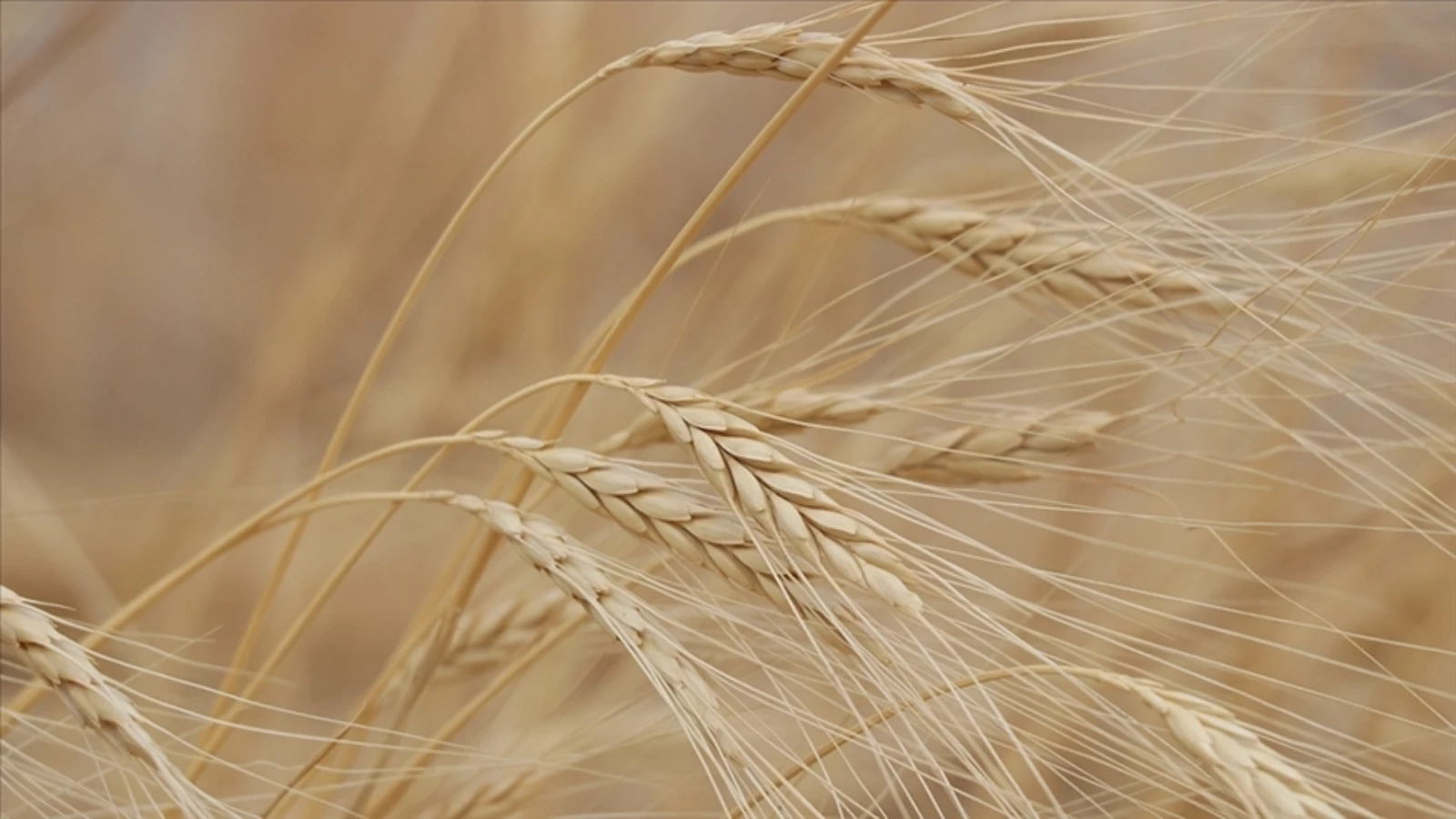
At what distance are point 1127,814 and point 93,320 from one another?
1.46 meters

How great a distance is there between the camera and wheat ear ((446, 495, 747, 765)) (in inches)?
14.4

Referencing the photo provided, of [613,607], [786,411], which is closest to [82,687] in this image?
[613,607]

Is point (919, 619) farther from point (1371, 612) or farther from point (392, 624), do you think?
point (392, 624)

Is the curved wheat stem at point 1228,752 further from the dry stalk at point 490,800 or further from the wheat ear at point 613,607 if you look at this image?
the dry stalk at point 490,800

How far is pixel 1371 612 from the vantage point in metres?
0.73

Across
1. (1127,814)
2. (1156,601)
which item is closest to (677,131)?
(1156,601)

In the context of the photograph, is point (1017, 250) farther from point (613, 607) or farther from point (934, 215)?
point (613, 607)

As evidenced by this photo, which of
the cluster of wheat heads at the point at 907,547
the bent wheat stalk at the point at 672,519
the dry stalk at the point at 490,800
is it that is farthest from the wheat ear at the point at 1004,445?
the dry stalk at the point at 490,800

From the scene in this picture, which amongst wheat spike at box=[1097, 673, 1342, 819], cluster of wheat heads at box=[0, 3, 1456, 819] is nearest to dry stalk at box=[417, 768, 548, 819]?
cluster of wheat heads at box=[0, 3, 1456, 819]

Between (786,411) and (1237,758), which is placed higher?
(786,411)

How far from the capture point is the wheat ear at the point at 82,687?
0.34 m

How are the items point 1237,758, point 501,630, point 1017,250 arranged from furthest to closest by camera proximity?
point 501,630
point 1017,250
point 1237,758

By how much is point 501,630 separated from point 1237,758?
41 cm

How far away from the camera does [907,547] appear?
0.64 metres
